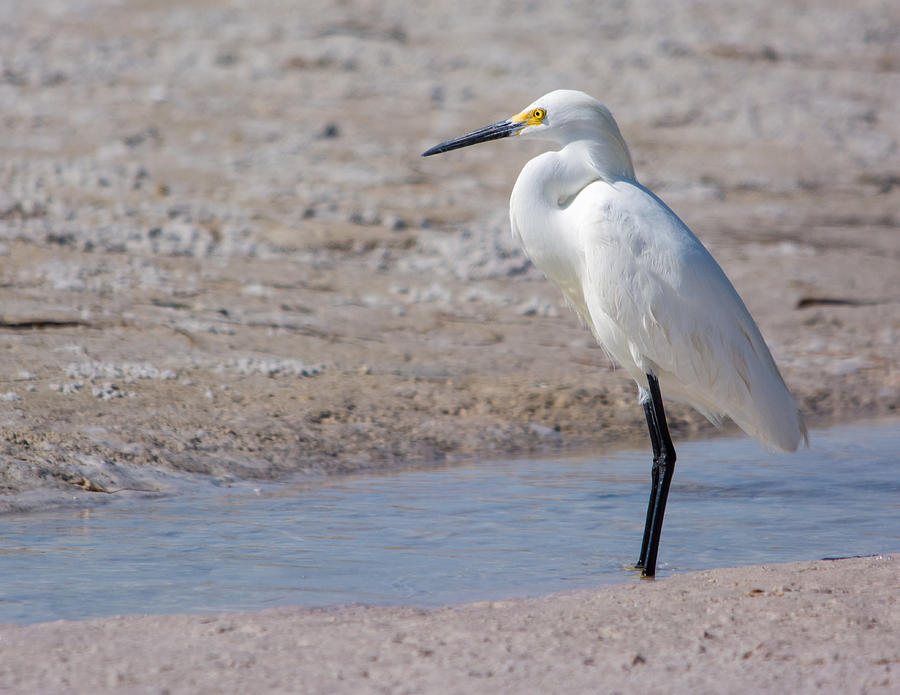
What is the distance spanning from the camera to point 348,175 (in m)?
9.37

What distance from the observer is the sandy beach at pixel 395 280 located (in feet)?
9.27

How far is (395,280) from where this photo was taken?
7660 mm

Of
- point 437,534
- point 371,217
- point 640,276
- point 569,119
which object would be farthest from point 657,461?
point 371,217

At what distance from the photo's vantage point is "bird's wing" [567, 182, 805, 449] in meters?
3.88

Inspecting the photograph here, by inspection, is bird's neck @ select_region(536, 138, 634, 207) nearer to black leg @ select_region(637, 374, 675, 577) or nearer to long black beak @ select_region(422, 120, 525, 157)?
long black beak @ select_region(422, 120, 525, 157)

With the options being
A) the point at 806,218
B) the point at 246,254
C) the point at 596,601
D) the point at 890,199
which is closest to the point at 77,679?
the point at 596,601

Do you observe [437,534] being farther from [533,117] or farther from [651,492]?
[533,117]

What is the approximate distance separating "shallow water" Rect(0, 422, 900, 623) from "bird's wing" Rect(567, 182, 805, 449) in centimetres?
49

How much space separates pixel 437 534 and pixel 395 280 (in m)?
3.75

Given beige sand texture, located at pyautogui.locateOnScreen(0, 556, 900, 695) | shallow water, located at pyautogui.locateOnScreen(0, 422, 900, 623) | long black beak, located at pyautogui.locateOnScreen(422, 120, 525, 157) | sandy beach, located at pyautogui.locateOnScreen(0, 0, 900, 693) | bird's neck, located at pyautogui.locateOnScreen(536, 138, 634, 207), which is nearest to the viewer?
beige sand texture, located at pyautogui.locateOnScreen(0, 556, 900, 695)

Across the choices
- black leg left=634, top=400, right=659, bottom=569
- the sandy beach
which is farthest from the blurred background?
black leg left=634, top=400, right=659, bottom=569

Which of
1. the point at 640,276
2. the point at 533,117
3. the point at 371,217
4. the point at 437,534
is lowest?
the point at 437,534

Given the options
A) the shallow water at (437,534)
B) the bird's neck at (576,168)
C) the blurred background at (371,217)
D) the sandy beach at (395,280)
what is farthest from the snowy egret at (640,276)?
the blurred background at (371,217)

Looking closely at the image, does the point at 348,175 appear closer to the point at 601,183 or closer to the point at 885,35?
the point at 601,183
